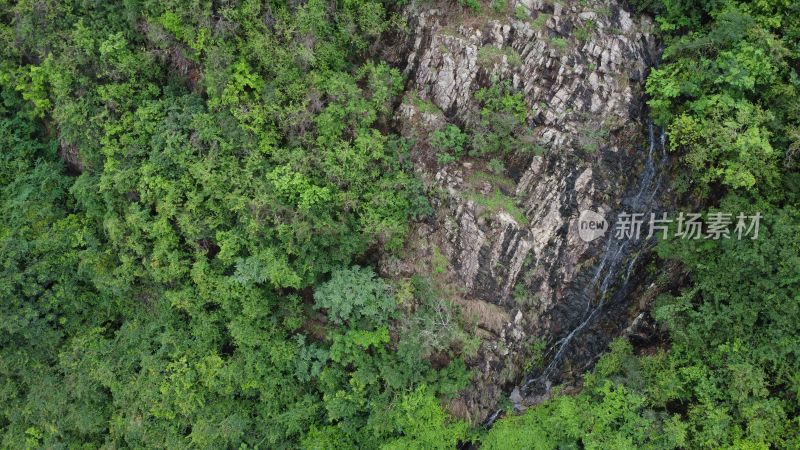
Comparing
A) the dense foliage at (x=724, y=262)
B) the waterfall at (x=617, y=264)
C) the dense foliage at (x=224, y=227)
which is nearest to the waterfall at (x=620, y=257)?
the waterfall at (x=617, y=264)

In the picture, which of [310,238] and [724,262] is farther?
[310,238]

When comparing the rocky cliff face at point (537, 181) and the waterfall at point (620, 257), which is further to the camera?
the waterfall at point (620, 257)

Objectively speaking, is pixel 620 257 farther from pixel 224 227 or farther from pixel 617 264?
pixel 224 227

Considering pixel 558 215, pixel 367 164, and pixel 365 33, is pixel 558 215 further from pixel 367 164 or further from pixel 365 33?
pixel 365 33

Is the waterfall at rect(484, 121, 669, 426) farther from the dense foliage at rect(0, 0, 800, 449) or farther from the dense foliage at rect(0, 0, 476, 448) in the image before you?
the dense foliage at rect(0, 0, 476, 448)

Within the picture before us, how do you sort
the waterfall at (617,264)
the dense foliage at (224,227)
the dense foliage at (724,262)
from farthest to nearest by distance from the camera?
the dense foliage at (224,227) < the waterfall at (617,264) < the dense foliage at (724,262)

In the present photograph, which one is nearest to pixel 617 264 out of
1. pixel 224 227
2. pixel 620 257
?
pixel 620 257

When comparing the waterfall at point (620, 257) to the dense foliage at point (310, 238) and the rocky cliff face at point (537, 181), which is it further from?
the dense foliage at point (310, 238)

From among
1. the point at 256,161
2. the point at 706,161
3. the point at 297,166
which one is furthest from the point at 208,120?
the point at 706,161

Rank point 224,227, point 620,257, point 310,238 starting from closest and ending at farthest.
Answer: point 620,257 < point 310,238 < point 224,227
